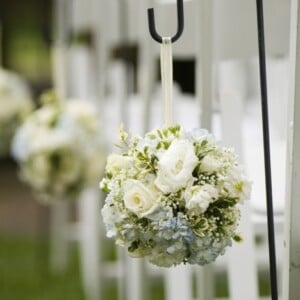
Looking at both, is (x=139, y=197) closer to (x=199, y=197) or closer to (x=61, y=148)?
(x=199, y=197)

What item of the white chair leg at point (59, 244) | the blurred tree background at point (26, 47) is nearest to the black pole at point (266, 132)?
the white chair leg at point (59, 244)

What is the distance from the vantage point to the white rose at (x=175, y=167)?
104 centimetres

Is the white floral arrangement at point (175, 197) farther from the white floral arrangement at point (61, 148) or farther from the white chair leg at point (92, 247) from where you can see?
the white chair leg at point (92, 247)

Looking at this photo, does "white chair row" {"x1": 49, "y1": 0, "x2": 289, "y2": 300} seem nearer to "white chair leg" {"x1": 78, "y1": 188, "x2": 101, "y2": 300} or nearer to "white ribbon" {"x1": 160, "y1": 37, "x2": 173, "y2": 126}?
"white ribbon" {"x1": 160, "y1": 37, "x2": 173, "y2": 126}

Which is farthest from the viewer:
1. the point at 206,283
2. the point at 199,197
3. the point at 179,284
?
the point at 179,284

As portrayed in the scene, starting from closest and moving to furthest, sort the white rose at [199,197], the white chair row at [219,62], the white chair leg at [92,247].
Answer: the white rose at [199,197]
the white chair row at [219,62]
the white chair leg at [92,247]

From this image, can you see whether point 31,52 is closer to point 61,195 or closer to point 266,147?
point 61,195

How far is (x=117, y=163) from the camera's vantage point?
108 cm

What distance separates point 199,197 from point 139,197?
60 mm

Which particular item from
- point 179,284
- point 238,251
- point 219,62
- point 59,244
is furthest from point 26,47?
point 238,251

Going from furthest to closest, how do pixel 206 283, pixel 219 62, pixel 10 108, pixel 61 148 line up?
pixel 10 108 → pixel 61 148 → pixel 219 62 → pixel 206 283

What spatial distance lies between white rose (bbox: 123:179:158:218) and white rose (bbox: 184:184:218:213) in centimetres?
3

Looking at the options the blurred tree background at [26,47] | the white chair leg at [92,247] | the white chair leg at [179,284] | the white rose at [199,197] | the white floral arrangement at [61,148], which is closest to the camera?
the white rose at [199,197]

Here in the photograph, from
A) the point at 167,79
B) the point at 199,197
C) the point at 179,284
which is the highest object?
the point at 167,79
